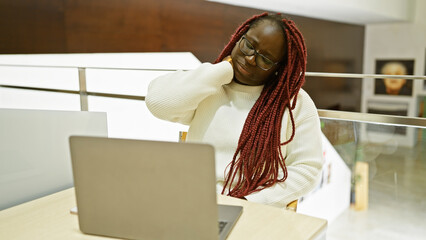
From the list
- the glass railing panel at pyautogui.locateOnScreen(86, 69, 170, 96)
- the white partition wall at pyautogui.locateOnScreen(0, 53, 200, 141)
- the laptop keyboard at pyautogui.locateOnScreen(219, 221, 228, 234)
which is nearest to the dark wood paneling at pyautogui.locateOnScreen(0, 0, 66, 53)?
the white partition wall at pyautogui.locateOnScreen(0, 53, 200, 141)

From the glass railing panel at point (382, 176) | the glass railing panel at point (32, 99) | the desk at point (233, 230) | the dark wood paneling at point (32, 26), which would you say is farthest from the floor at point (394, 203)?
the dark wood paneling at point (32, 26)

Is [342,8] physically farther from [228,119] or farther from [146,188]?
[146,188]

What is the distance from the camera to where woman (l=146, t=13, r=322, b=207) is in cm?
105

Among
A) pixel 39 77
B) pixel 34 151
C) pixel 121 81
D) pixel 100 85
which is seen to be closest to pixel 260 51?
pixel 34 151

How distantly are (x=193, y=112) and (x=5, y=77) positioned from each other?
2142mm

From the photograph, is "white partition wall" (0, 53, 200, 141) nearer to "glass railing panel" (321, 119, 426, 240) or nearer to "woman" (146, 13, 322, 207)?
"woman" (146, 13, 322, 207)

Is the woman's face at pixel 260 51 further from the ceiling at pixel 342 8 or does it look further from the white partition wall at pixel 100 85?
the ceiling at pixel 342 8

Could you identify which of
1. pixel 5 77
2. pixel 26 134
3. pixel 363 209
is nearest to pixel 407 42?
pixel 363 209

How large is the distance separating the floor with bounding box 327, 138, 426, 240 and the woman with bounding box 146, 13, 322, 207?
0.87m

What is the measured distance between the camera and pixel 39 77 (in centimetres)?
272

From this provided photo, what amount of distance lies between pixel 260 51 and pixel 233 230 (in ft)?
1.89

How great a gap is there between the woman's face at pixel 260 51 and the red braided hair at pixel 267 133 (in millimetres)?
29

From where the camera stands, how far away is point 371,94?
708 cm

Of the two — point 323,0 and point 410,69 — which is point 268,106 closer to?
point 323,0
